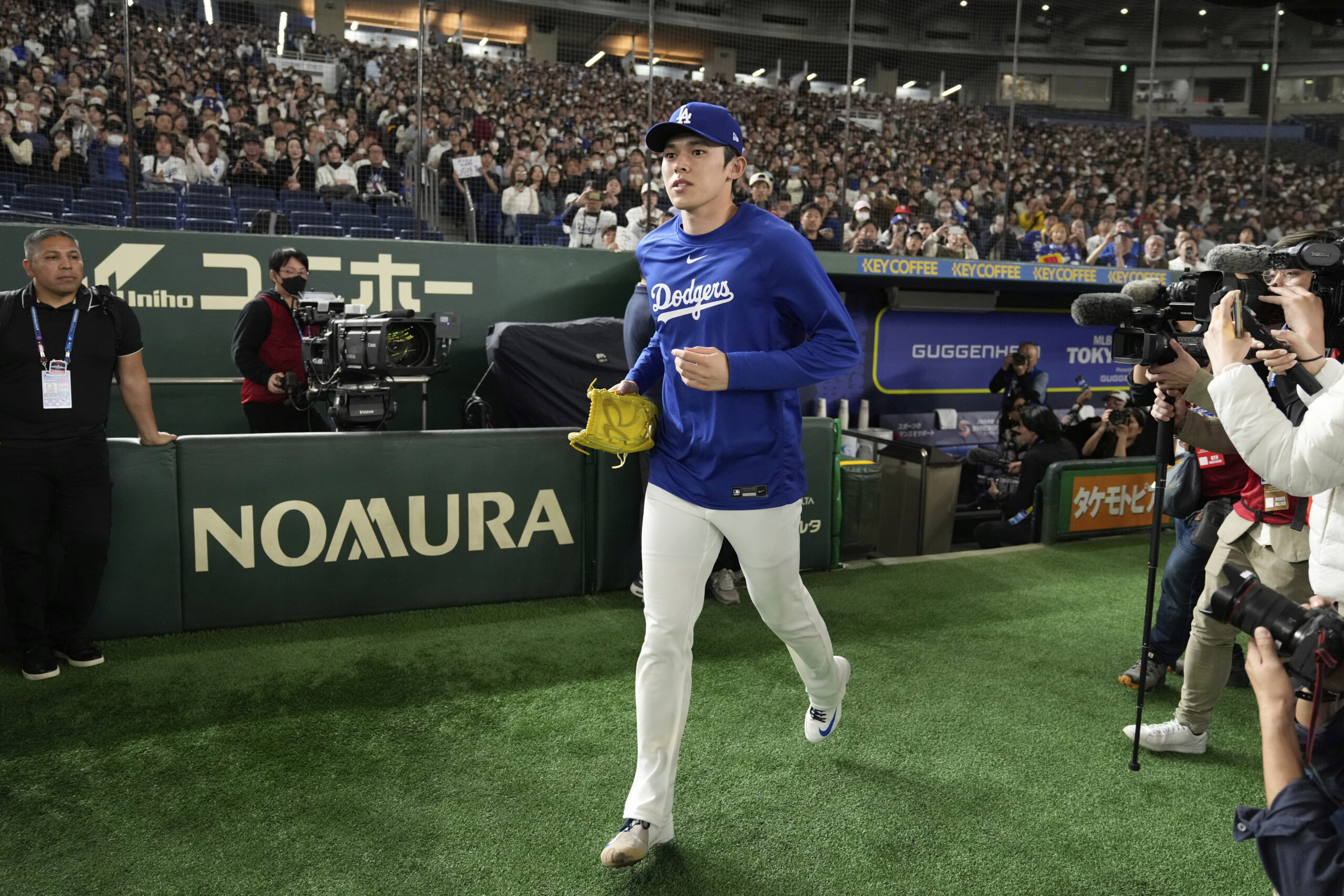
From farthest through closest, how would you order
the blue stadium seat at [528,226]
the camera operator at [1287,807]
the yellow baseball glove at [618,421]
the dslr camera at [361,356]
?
the blue stadium seat at [528,226], the dslr camera at [361,356], the yellow baseball glove at [618,421], the camera operator at [1287,807]

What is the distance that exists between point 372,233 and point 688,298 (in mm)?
5329

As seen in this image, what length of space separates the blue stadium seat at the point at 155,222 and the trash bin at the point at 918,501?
17.8 ft

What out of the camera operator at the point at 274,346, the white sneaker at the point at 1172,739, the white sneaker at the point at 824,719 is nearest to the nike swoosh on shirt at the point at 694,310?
the white sneaker at the point at 824,719

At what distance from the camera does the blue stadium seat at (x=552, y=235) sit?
8141 mm

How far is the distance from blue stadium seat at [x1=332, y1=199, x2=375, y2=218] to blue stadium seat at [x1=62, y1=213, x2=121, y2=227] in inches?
57.6

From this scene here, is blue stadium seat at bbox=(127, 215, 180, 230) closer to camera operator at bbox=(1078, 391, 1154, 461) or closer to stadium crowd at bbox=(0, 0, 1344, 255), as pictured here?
stadium crowd at bbox=(0, 0, 1344, 255)

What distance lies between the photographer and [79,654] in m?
4.16

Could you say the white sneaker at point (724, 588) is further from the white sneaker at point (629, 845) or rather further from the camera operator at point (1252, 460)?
the white sneaker at point (629, 845)

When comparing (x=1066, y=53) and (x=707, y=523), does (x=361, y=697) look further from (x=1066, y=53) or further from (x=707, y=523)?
(x=1066, y=53)

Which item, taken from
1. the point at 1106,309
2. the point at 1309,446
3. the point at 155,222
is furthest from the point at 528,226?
the point at 1309,446

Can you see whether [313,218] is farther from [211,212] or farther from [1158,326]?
[1158,326]

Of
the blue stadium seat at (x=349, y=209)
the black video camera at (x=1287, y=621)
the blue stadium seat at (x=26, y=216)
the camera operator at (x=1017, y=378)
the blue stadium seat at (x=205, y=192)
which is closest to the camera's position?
the black video camera at (x=1287, y=621)

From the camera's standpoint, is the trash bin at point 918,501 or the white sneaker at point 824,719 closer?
the white sneaker at point 824,719

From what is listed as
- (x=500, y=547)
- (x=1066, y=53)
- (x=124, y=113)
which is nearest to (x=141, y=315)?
(x=124, y=113)
